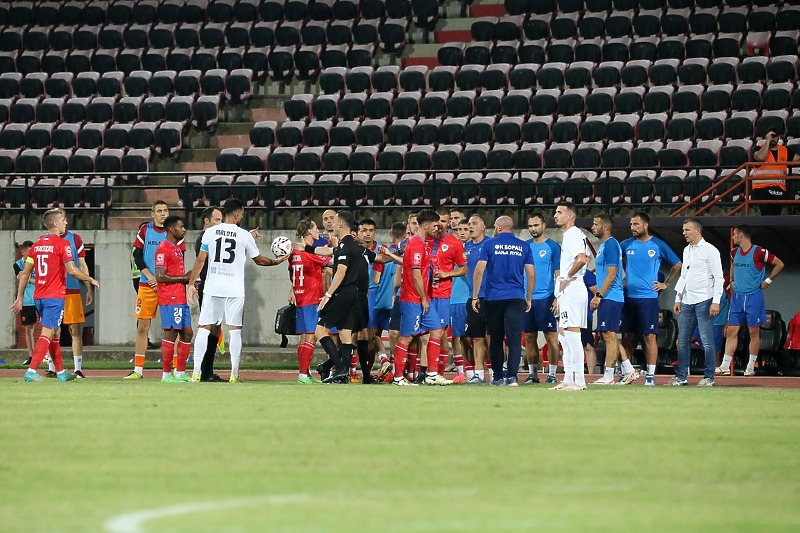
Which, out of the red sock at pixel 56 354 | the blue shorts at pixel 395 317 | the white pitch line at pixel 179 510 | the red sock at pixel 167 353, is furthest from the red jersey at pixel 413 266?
the white pitch line at pixel 179 510

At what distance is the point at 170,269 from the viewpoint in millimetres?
17406

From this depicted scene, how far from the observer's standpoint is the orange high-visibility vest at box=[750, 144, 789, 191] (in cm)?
2189

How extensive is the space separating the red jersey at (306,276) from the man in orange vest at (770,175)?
27.2 ft

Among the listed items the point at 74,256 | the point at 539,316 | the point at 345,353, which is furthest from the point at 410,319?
the point at 74,256

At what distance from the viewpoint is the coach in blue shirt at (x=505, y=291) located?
16.3m

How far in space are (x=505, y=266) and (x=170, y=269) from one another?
14.2ft

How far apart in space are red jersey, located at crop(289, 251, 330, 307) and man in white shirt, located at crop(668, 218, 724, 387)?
452 cm

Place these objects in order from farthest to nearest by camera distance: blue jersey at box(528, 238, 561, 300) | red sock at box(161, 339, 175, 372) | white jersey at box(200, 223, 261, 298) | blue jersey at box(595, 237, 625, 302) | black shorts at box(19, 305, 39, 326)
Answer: black shorts at box(19, 305, 39, 326), blue jersey at box(528, 238, 561, 300), blue jersey at box(595, 237, 625, 302), red sock at box(161, 339, 175, 372), white jersey at box(200, 223, 261, 298)

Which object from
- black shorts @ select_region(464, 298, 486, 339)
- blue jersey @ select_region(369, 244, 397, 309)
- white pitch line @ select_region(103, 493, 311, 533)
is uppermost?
blue jersey @ select_region(369, 244, 397, 309)

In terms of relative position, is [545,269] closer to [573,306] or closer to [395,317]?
[395,317]

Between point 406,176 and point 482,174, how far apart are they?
149cm

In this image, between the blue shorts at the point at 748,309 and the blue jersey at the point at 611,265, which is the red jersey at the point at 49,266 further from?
the blue shorts at the point at 748,309

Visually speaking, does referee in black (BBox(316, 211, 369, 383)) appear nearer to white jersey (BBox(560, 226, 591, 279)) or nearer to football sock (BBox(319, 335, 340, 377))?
football sock (BBox(319, 335, 340, 377))

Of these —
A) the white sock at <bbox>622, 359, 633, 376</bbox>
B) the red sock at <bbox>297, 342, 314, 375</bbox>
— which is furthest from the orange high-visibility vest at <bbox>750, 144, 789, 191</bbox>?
the red sock at <bbox>297, 342, 314, 375</bbox>
